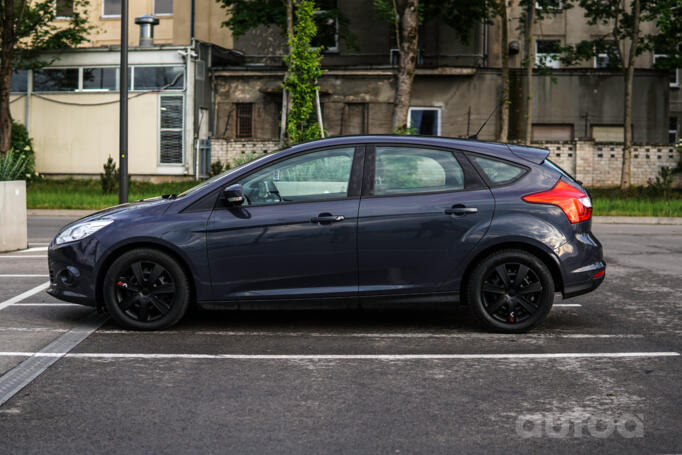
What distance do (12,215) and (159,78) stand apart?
22498 millimetres

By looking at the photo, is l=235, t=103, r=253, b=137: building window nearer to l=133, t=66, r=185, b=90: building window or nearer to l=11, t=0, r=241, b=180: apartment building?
l=11, t=0, r=241, b=180: apartment building

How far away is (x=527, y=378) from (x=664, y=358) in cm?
125

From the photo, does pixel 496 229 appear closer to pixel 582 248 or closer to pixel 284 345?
pixel 582 248

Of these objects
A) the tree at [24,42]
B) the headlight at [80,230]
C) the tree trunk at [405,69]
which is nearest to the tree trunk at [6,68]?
the tree at [24,42]

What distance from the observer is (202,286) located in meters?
7.43

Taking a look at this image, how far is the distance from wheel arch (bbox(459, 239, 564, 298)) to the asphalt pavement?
451 mm

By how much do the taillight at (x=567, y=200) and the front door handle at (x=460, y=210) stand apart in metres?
0.44

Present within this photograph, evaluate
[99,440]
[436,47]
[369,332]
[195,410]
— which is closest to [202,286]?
[369,332]

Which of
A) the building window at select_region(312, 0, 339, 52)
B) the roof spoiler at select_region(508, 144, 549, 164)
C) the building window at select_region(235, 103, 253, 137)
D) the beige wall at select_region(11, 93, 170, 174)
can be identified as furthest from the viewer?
the building window at select_region(312, 0, 339, 52)

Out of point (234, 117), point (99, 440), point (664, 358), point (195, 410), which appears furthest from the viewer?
point (234, 117)

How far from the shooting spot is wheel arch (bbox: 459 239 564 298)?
745cm

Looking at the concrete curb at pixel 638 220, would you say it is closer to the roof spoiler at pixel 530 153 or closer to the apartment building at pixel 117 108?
the roof spoiler at pixel 530 153

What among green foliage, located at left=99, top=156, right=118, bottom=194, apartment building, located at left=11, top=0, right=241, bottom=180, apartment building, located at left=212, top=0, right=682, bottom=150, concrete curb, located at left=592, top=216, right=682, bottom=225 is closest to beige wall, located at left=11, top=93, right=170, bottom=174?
apartment building, located at left=11, top=0, right=241, bottom=180

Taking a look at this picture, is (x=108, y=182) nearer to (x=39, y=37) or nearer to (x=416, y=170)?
(x=39, y=37)
